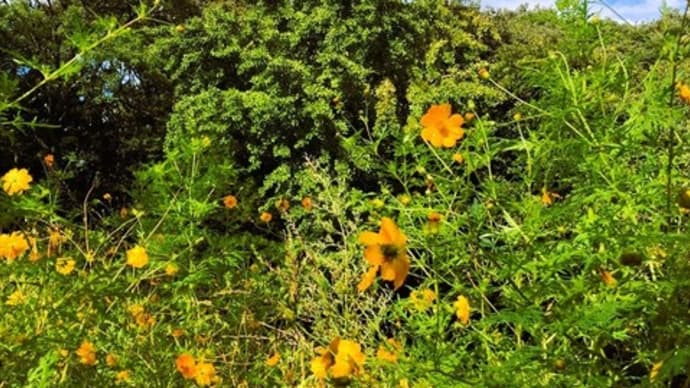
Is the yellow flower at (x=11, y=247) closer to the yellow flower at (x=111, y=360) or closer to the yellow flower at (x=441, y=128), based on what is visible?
the yellow flower at (x=111, y=360)

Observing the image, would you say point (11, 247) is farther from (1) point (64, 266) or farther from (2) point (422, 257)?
(2) point (422, 257)

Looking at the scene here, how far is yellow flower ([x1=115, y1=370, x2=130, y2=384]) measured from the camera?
1531 mm

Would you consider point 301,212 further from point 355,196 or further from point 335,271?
point 355,196

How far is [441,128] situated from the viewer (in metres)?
1.05

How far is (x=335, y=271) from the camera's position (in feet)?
8.00

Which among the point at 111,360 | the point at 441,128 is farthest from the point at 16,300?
the point at 441,128

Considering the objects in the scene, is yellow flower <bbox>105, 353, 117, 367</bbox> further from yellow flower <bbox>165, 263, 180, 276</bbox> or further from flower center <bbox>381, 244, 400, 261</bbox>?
flower center <bbox>381, 244, 400, 261</bbox>

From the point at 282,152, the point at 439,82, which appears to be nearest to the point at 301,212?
the point at 282,152

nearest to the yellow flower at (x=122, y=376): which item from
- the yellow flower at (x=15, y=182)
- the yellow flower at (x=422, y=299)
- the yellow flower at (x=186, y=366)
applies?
the yellow flower at (x=186, y=366)

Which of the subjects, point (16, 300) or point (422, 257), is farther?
point (16, 300)

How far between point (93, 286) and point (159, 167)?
533mm

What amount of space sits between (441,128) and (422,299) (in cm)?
48

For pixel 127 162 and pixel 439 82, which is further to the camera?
pixel 127 162

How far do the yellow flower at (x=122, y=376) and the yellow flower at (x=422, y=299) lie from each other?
26.0 inches
